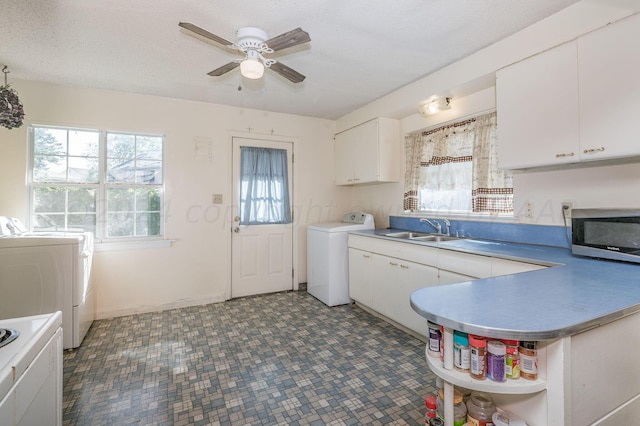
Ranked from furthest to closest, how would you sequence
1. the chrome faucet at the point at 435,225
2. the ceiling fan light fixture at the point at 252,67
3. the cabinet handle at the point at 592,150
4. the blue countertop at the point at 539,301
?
the chrome faucet at the point at 435,225, the ceiling fan light fixture at the point at 252,67, the cabinet handle at the point at 592,150, the blue countertop at the point at 539,301

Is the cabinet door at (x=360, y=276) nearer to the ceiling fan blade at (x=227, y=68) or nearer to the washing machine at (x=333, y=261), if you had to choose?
the washing machine at (x=333, y=261)

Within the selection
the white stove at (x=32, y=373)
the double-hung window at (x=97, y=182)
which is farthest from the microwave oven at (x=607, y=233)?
the double-hung window at (x=97, y=182)

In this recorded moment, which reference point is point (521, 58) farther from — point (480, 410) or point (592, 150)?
point (480, 410)

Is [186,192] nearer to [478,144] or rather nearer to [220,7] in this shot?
[220,7]

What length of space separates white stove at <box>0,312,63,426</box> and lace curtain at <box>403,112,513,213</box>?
3.10 meters

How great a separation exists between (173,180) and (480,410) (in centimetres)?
356

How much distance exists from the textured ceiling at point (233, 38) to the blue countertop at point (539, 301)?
66.0 inches

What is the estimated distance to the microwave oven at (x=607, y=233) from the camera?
1.63 meters

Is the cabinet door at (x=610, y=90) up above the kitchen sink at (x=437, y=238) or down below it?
above

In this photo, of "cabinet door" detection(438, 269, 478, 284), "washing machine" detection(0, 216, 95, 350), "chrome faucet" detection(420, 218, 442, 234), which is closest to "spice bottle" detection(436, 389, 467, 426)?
"cabinet door" detection(438, 269, 478, 284)

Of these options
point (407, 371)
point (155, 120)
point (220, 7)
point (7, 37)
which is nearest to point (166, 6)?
point (220, 7)

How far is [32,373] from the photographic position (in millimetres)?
931

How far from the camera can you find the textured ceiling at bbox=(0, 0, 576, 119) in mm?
1930

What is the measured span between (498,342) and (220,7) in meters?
2.32
